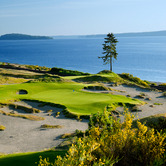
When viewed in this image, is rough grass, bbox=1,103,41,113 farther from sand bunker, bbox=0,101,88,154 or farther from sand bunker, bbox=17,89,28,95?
sand bunker, bbox=17,89,28,95

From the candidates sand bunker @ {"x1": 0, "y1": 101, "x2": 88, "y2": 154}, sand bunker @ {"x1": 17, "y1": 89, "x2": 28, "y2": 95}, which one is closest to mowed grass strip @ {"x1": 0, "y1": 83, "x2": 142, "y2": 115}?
sand bunker @ {"x1": 17, "y1": 89, "x2": 28, "y2": 95}

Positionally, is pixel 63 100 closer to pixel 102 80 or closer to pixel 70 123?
pixel 70 123

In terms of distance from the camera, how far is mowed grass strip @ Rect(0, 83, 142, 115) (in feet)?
101

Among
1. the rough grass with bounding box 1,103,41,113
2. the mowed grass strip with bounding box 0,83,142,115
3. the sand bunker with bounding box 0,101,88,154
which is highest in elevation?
the mowed grass strip with bounding box 0,83,142,115

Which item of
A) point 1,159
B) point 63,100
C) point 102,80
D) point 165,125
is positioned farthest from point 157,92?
point 1,159

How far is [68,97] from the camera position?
3525 cm

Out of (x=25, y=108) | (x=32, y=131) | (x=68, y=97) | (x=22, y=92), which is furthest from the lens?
(x=22, y=92)

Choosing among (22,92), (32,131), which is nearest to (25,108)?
(32,131)

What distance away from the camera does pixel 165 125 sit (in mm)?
16125

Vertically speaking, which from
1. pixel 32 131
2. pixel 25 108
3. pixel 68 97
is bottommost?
pixel 32 131

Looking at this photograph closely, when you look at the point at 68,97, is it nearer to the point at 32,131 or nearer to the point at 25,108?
the point at 25,108

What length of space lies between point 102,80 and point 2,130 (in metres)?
32.9

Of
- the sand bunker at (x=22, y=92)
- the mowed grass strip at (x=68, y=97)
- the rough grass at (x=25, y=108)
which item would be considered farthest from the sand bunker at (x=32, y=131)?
the sand bunker at (x=22, y=92)

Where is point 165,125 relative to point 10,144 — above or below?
above
